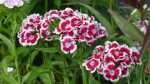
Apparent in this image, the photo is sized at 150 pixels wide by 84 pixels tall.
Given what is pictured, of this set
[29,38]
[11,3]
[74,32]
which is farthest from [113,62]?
[11,3]

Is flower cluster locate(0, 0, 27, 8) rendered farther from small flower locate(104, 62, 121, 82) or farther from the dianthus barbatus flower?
small flower locate(104, 62, 121, 82)

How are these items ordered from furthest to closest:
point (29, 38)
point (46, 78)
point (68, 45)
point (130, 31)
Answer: point (46, 78) → point (29, 38) → point (68, 45) → point (130, 31)

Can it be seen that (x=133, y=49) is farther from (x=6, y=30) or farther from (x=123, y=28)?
(x=6, y=30)

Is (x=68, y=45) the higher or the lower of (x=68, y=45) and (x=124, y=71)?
the higher

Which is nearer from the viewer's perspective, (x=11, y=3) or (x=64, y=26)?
(x=64, y=26)

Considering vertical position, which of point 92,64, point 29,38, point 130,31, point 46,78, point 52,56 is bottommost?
point 46,78

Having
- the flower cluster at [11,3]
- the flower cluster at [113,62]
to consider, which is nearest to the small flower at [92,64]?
the flower cluster at [113,62]

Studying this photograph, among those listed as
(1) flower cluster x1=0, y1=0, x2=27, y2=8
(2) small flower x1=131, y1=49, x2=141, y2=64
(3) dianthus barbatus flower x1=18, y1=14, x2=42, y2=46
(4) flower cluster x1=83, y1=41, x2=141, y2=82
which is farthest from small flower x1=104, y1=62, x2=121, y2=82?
(1) flower cluster x1=0, y1=0, x2=27, y2=8

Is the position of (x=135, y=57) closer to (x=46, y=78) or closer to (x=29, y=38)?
(x=29, y=38)

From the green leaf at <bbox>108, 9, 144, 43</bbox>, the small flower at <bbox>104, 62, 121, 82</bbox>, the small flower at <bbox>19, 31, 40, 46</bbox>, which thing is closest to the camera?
the green leaf at <bbox>108, 9, 144, 43</bbox>
